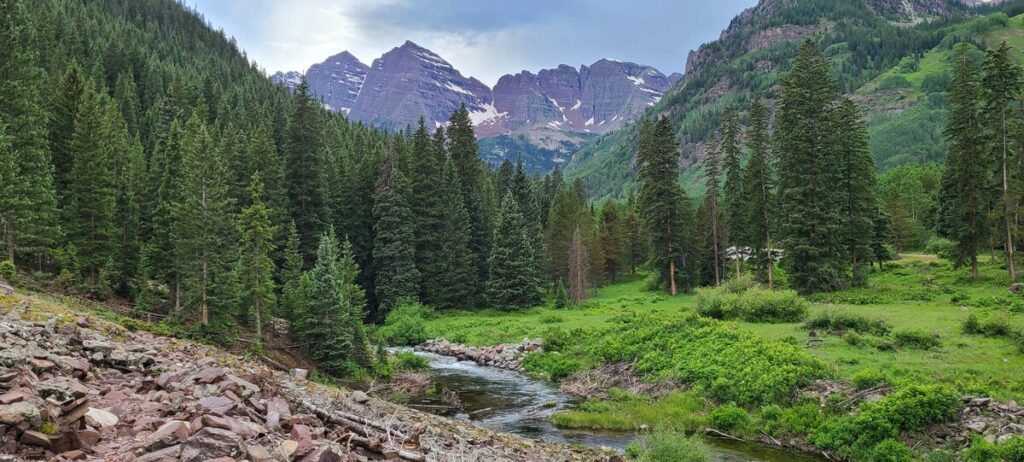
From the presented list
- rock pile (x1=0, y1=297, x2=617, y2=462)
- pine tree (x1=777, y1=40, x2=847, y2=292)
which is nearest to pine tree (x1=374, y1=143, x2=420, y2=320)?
pine tree (x1=777, y1=40, x2=847, y2=292)

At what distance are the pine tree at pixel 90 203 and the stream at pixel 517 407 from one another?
2349 centimetres

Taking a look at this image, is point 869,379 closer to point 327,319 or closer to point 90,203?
point 327,319

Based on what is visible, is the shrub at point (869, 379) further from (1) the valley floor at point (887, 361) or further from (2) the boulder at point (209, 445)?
(2) the boulder at point (209, 445)

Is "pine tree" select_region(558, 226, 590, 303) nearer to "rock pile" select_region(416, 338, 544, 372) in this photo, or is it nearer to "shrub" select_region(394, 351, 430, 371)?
"rock pile" select_region(416, 338, 544, 372)

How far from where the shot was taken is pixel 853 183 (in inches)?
2035

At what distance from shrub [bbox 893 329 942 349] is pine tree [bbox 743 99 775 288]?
88.9ft

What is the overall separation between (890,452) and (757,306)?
2008 centimetres

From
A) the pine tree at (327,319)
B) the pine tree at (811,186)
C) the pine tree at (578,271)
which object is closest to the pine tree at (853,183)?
the pine tree at (811,186)

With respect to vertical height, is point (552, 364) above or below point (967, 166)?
below

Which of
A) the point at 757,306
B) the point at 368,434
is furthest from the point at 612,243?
the point at 368,434

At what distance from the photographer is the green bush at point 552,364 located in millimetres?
36050

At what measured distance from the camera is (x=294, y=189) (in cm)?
6275

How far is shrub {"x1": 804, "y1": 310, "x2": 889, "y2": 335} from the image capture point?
30.6 metres

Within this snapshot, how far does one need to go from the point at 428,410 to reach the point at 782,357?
17157mm
